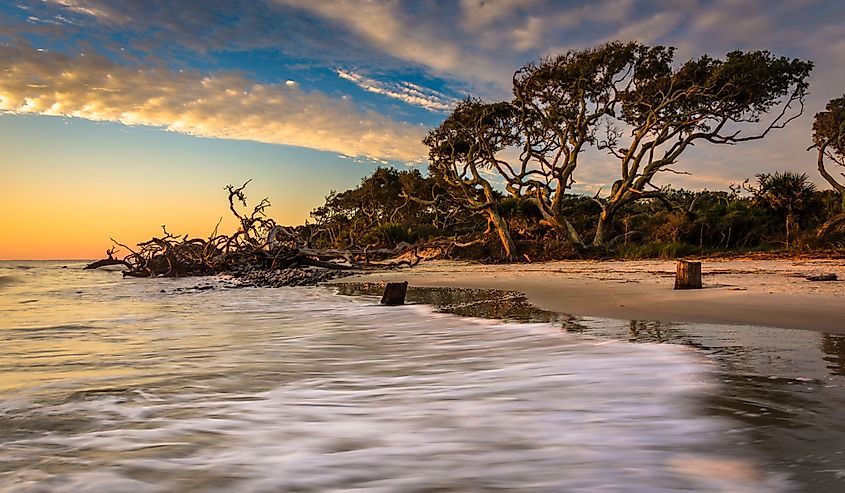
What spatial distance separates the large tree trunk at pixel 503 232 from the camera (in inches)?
749

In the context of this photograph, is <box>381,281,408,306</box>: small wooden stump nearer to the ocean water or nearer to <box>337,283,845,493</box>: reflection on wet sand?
the ocean water

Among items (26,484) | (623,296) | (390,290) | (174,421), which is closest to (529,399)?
(174,421)

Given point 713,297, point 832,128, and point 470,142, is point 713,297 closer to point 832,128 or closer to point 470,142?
point 470,142

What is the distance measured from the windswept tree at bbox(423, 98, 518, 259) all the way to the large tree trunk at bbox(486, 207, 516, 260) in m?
1.51

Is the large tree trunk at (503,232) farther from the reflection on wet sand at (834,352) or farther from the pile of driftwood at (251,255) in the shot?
the reflection on wet sand at (834,352)

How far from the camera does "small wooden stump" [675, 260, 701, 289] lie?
7.30 meters

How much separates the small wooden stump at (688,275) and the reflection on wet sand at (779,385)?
274cm

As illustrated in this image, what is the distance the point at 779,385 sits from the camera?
8.37 ft

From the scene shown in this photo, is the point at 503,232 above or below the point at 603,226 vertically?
below

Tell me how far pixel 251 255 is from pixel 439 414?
16851 mm

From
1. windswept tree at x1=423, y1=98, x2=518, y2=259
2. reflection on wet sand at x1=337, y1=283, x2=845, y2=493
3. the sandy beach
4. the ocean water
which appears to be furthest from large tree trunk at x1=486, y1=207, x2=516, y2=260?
the ocean water

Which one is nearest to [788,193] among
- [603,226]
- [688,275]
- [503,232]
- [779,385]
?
[603,226]

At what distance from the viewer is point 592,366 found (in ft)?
11.3

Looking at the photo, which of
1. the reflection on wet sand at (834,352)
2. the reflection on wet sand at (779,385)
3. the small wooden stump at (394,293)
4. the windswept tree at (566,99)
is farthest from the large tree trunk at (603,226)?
the reflection on wet sand at (834,352)
